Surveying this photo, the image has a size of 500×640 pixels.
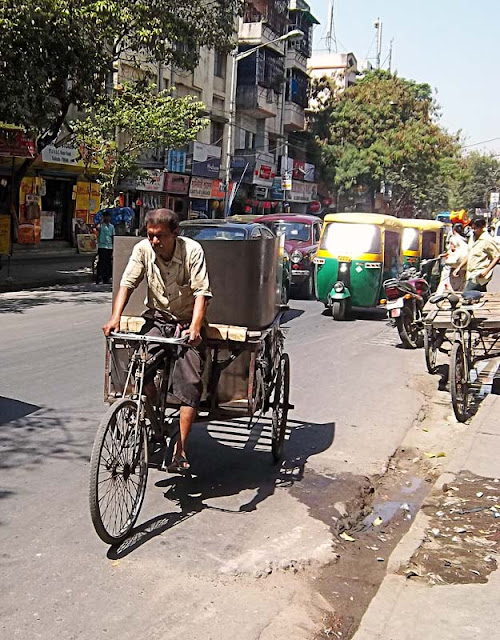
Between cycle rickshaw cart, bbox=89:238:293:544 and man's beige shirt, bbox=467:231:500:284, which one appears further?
man's beige shirt, bbox=467:231:500:284

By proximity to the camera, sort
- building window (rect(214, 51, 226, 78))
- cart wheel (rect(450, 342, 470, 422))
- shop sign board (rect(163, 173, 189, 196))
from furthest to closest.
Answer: building window (rect(214, 51, 226, 78)) → shop sign board (rect(163, 173, 189, 196)) → cart wheel (rect(450, 342, 470, 422))

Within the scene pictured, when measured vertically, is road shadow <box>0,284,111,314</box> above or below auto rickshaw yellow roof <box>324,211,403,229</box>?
below

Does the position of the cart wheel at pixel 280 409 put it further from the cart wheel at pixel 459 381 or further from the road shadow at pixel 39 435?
the cart wheel at pixel 459 381

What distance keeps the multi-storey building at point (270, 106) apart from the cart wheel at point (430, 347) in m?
27.1

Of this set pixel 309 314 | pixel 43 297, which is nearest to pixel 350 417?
pixel 309 314

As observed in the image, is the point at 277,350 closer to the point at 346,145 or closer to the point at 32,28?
the point at 32,28

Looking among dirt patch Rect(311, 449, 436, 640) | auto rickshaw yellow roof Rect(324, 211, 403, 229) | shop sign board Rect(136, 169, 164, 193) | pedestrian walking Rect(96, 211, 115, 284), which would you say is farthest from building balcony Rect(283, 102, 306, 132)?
dirt patch Rect(311, 449, 436, 640)

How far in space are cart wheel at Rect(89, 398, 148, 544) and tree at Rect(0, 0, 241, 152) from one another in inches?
476

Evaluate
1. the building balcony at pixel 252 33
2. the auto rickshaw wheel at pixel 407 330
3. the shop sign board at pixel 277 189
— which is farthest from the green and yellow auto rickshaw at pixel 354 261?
the building balcony at pixel 252 33

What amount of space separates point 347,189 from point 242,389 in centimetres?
4374

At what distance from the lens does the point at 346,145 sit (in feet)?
153

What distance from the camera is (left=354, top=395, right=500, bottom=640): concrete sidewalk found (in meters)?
3.37

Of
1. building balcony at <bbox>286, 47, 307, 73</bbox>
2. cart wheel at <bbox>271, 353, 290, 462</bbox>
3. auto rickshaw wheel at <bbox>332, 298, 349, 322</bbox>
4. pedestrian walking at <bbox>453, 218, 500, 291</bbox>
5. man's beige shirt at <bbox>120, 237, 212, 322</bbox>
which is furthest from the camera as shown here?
building balcony at <bbox>286, 47, 307, 73</bbox>

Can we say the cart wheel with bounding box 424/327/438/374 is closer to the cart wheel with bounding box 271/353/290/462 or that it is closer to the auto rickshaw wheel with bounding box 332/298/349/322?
the cart wheel with bounding box 271/353/290/462
